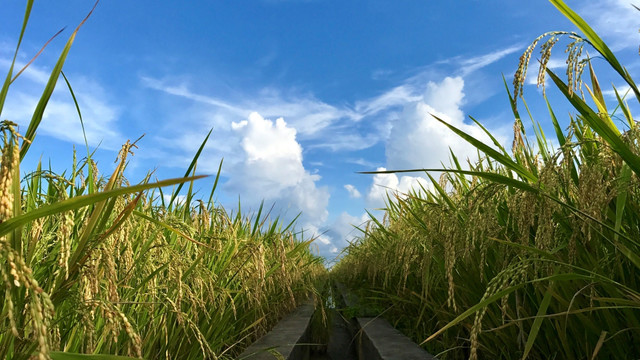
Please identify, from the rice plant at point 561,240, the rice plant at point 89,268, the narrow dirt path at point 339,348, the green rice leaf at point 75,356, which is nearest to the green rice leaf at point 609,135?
the rice plant at point 561,240

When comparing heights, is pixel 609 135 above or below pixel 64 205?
above

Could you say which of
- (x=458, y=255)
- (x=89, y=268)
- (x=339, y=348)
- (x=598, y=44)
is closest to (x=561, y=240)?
(x=458, y=255)

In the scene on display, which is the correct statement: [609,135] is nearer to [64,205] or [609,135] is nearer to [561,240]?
[561,240]

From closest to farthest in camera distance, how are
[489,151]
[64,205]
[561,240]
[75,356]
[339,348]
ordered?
[64,205]
[75,356]
[489,151]
[561,240]
[339,348]

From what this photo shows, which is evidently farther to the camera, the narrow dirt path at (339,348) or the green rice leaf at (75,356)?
the narrow dirt path at (339,348)

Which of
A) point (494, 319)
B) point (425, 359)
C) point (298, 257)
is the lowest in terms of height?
point (425, 359)

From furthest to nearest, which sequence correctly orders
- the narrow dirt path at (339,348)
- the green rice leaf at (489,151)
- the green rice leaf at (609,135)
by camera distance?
the narrow dirt path at (339,348)
the green rice leaf at (489,151)
the green rice leaf at (609,135)

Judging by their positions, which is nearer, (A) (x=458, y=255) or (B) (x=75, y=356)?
(B) (x=75, y=356)

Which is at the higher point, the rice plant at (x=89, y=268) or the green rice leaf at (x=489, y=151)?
the green rice leaf at (x=489, y=151)

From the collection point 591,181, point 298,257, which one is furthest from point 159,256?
point 298,257

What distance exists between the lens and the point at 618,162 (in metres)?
1.82

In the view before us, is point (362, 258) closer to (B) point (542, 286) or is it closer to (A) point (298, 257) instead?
(A) point (298, 257)

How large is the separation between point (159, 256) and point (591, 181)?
1.54 meters

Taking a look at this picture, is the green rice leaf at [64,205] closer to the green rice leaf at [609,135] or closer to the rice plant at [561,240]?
the rice plant at [561,240]
